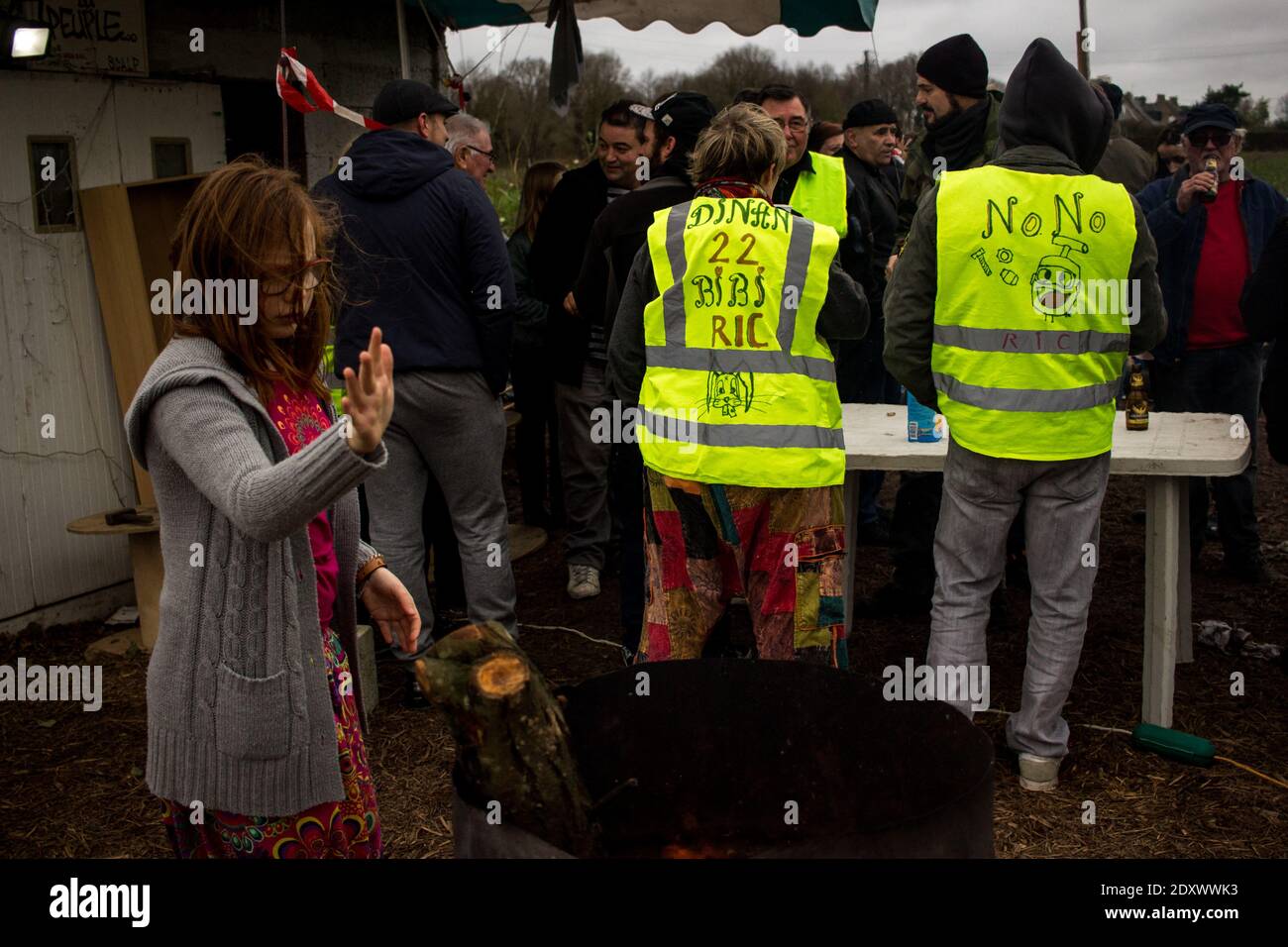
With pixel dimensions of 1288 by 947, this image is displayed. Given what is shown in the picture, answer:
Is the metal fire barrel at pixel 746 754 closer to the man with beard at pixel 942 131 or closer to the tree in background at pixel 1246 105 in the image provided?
the man with beard at pixel 942 131

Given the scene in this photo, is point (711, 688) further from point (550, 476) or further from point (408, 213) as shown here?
point (550, 476)

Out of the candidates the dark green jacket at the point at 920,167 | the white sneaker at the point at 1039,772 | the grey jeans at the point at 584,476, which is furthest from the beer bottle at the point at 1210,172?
the white sneaker at the point at 1039,772

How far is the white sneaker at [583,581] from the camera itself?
21.5 ft

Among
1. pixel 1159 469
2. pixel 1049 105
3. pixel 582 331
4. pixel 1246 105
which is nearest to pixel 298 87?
pixel 582 331

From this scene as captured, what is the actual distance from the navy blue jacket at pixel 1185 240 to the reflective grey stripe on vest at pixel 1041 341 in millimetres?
2736

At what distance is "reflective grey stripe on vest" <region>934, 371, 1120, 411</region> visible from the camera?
3854 millimetres

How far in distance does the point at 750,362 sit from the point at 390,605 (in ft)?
4.96

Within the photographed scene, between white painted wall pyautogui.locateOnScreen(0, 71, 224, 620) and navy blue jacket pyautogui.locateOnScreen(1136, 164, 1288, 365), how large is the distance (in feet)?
17.0

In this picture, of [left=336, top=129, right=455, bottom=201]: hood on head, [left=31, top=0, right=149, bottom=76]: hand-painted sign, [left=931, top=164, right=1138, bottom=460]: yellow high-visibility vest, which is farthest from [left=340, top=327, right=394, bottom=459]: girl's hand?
[left=31, top=0, right=149, bottom=76]: hand-painted sign

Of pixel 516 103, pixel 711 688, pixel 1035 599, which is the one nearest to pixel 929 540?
pixel 1035 599

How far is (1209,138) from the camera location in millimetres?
6176

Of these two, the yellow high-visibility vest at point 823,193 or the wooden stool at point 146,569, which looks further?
the wooden stool at point 146,569

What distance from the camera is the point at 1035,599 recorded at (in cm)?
423

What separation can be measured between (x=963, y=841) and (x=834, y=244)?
6.42ft
